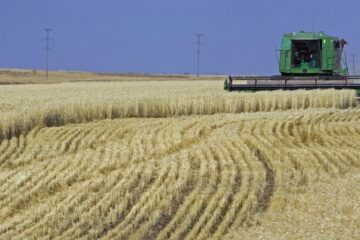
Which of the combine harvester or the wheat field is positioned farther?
the combine harvester

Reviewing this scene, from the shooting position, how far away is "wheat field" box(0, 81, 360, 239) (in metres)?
7.62

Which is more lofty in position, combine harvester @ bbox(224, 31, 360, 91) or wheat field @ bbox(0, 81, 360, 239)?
combine harvester @ bbox(224, 31, 360, 91)

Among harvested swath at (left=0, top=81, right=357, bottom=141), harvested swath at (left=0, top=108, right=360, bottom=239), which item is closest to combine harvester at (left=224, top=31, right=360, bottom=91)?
harvested swath at (left=0, top=81, right=357, bottom=141)

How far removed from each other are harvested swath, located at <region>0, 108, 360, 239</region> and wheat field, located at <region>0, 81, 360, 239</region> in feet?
0.07

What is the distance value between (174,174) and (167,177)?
19 cm

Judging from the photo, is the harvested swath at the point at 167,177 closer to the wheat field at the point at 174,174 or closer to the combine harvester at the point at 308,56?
the wheat field at the point at 174,174

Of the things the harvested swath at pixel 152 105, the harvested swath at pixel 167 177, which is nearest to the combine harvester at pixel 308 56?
the harvested swath at pixel 152 105

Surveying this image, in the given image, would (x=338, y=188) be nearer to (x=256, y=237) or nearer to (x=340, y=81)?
(x=256, y=237)

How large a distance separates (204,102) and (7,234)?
13961 millimetres

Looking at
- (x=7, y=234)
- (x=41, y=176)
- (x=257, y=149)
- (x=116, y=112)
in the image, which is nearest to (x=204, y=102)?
(x=116, y=112)

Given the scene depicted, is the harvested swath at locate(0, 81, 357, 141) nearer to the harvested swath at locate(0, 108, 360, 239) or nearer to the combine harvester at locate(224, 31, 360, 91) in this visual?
the harvested swath at locate(0, 108, 360, 239)

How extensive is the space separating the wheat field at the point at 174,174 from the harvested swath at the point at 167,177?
22 millimetres

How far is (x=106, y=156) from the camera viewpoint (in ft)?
39.9

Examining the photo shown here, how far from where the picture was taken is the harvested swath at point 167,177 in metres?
7.64
